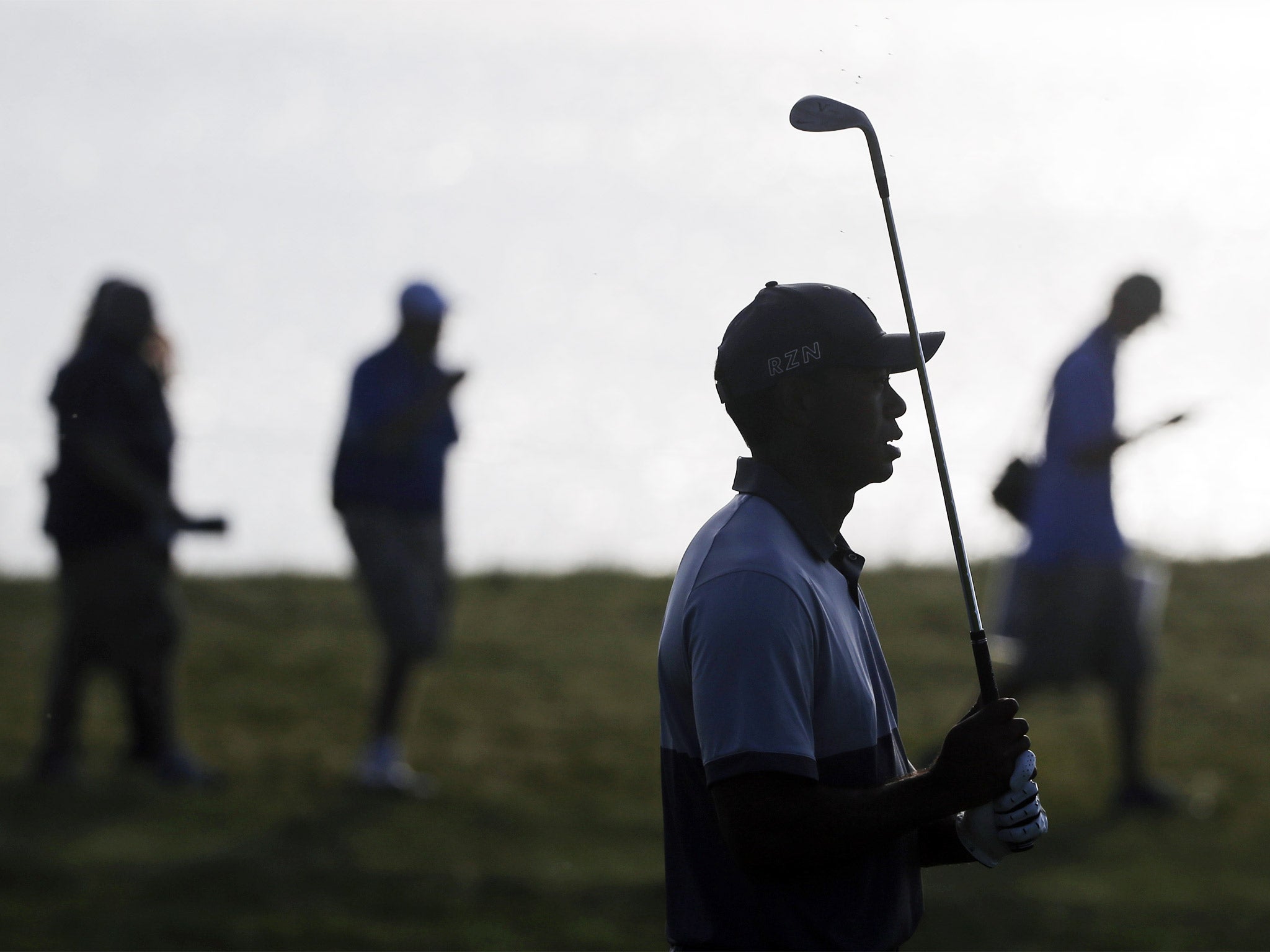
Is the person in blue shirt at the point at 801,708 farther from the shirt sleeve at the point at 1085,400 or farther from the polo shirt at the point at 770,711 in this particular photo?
the shirt sleeve at the point at 1085,400

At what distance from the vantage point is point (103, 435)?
252 inches

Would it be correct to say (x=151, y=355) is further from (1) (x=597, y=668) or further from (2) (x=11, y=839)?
(1) (x=597, y=668)

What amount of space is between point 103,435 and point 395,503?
3.85 feet

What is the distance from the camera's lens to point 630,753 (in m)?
7.54

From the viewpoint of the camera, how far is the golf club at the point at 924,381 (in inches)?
93.2

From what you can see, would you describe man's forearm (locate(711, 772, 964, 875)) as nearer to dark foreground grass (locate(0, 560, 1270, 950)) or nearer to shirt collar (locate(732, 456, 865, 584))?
shirt collar (locate(732, 456, 865, 584))

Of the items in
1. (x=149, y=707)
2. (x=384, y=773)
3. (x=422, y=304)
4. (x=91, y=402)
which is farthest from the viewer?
(x=422, y=304)

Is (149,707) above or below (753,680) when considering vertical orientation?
below

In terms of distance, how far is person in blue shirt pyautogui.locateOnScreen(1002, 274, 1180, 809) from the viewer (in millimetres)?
6539

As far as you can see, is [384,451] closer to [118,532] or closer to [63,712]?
[118,532]

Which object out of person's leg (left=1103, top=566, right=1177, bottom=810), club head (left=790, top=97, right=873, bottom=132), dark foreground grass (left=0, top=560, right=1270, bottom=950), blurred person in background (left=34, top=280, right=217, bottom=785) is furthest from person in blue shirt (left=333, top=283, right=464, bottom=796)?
club head (left=790, top=97, right=873, bottom=132)

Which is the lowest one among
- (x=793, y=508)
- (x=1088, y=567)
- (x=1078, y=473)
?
(x=1088, y=567)

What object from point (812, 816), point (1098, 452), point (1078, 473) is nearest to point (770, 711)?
point (812, 816)

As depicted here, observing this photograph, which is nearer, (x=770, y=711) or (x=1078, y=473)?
(x=770, y=711)
